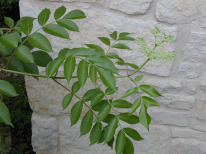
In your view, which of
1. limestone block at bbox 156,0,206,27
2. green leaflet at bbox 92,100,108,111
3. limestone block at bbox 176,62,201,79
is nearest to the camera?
green leaflet at bbox 92,100,108,111

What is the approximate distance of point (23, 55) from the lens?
86 centimetres

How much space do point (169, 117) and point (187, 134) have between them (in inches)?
6.6

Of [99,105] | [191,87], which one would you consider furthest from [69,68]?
[191,87]

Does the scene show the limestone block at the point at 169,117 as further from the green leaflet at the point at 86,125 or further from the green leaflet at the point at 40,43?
the green leaflet at the point at 40,43

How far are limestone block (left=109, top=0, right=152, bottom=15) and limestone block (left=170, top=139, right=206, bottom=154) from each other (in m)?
0.82

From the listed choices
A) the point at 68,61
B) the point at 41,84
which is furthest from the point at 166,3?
the point at 41,84

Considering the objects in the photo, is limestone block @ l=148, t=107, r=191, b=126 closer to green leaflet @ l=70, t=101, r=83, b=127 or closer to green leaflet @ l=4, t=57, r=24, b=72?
green leaflet @ l=70, t=101, r=83, b=127

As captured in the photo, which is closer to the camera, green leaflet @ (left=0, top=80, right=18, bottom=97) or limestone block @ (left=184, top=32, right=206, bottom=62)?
green leaflet @ (left=0, top=80, right=18, bottom=97)

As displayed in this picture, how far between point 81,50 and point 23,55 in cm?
18

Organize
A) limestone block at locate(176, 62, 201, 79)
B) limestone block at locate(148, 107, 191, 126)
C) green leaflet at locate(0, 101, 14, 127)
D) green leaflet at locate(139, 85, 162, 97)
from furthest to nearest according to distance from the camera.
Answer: limestone block at locate(148, 107, 191, 126) → limestone block at locate(176, 62, 201, 79) → green leaflet at locate(139, 85, 162, 97) → green leaflet at locate(0, 101, 14, 127)

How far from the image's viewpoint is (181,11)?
4.35 ft

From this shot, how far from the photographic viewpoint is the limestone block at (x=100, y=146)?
1.64 m

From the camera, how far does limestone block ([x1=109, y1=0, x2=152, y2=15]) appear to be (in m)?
1.33

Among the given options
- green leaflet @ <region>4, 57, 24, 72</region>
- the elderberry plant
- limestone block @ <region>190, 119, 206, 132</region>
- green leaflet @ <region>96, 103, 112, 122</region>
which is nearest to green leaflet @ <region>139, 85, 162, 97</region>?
the elderberry plant
